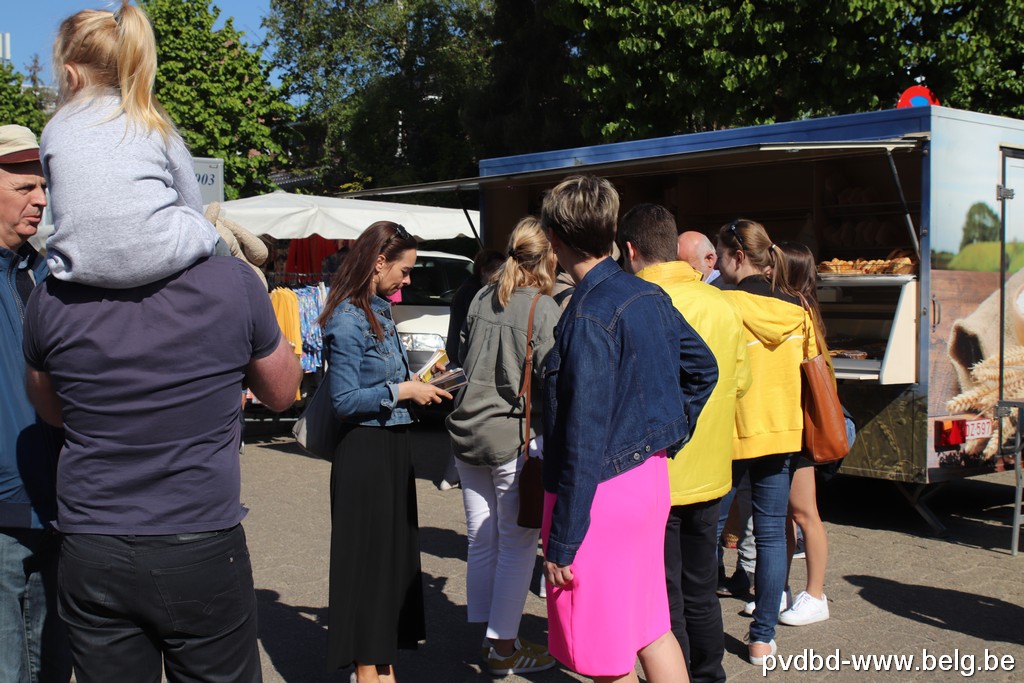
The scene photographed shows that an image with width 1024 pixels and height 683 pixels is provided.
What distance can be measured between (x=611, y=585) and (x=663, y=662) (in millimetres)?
378

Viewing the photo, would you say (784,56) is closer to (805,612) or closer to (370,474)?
(805,612)

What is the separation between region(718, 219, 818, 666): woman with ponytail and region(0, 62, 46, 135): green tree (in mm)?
26482

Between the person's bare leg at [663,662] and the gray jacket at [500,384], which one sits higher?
the gray jacket at [500,384]

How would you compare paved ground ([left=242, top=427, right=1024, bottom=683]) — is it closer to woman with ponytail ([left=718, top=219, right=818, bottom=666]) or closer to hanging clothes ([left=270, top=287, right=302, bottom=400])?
woman with ponytail ([left=718, top=219, right=818, bottom=666])

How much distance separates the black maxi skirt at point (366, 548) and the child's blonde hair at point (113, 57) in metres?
2.02

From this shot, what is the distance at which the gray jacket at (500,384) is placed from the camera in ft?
14.2

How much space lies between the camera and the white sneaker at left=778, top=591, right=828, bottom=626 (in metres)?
5.01

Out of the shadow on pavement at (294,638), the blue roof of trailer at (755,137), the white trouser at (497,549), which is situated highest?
the blue roof of trailer at (755,137)

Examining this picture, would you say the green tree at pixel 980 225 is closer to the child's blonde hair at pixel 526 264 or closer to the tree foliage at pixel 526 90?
the child's blonde hair at pixel 526 264

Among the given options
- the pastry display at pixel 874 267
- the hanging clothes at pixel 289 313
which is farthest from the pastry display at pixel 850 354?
the hanging clothes at pixel 289 313

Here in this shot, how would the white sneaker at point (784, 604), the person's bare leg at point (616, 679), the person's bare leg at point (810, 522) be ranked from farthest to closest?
the white sneaker at point (784, 604) → the person's bare leg at point (810, 522) → the person's bare leg at point (616, 679)

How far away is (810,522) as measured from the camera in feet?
16.1

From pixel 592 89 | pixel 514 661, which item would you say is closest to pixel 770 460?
pixel 514 661

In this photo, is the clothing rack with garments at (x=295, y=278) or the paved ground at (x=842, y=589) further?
the clothing rack with garments at (x=295, y=278)
